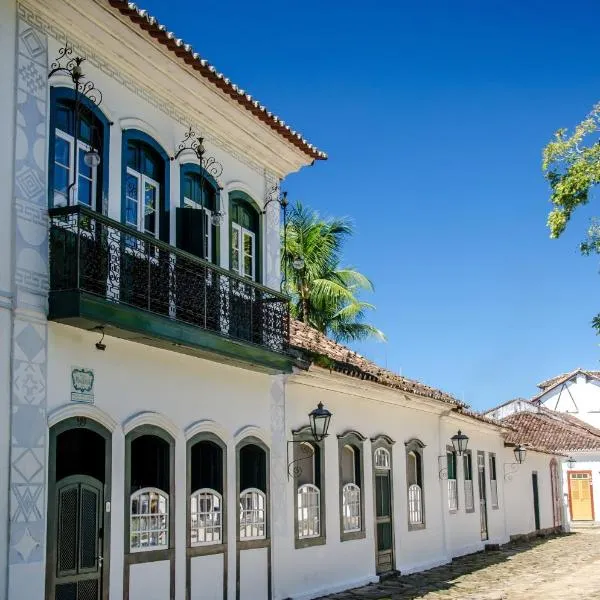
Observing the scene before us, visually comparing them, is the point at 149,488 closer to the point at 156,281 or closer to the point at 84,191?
the point at 156,281

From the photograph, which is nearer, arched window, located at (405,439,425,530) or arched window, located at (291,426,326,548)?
arched window, located at (291,426,326,548)

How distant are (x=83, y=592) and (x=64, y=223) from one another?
372 cm

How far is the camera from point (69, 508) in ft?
31.9

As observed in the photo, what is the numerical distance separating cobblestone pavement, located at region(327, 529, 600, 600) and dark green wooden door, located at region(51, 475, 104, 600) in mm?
6046

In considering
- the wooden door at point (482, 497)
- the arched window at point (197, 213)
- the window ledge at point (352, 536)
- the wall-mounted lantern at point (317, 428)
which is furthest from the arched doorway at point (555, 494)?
the arched window at point (197, 213)

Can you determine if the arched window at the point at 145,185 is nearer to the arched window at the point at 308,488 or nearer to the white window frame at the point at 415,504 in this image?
the arched window at the point at 308,488

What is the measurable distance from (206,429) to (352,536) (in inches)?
208

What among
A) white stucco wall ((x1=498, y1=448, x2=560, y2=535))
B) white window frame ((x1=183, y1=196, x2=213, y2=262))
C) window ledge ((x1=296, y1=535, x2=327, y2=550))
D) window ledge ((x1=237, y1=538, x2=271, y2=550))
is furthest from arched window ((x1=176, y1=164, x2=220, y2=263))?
white stucco wall ((x1=498, y1=448, x2=560, y2=535))

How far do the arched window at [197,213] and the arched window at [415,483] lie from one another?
822 centimetres

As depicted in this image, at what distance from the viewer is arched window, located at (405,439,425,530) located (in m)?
19.5

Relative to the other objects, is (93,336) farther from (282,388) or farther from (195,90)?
(282,388)

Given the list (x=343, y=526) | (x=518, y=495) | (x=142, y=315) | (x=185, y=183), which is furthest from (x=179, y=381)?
(x=518, y=495)

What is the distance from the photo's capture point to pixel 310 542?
14.9 meters

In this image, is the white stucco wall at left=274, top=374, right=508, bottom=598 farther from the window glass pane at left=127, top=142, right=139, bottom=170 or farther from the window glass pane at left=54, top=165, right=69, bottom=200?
the window glass pane at left=54, top=165, right=69, bottom=200
